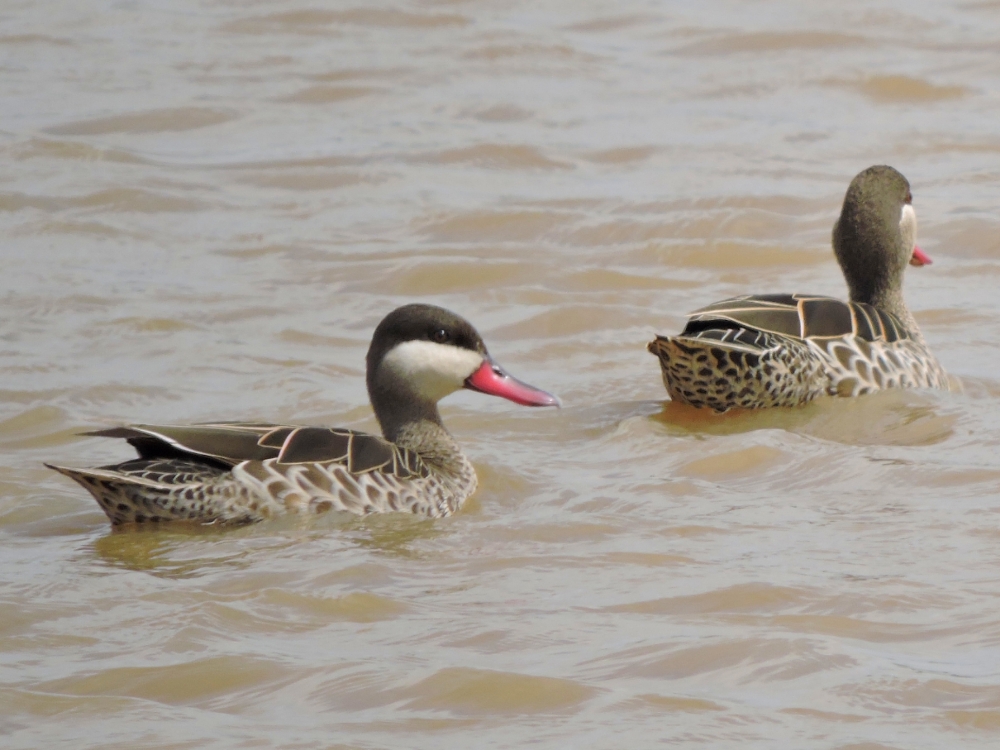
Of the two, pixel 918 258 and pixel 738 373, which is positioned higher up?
pixel 918 258

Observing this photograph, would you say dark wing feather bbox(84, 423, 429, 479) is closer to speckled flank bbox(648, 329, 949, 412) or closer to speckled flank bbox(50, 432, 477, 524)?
speckled flank bbox(50, 432, 477, 524)

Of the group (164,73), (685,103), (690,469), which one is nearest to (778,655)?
(690,469)

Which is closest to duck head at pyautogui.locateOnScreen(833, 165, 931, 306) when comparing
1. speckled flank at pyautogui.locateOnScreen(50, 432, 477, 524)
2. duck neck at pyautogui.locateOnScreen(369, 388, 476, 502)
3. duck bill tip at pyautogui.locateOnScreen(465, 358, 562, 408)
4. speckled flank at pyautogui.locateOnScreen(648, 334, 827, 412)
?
speckled flank at pyautogui.locateOnScreen(648, 334, 827, 412)

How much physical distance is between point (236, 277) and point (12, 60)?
5.90m

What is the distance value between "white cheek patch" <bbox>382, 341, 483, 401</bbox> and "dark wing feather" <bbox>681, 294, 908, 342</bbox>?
146 cm

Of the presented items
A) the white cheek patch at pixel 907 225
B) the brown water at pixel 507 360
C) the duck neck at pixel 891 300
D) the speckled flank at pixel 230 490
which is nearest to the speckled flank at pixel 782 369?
the brown water at pixel 507 360

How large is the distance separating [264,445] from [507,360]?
3.01m

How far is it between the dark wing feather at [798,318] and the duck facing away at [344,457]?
126 centimetres

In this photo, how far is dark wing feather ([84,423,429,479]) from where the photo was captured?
23.0 feet

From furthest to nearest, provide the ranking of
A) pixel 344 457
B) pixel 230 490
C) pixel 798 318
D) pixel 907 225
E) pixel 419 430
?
pixel 907 225 < pixel 798 318 < pixel 419 430 < pixel 344 457 < pixel 230 490

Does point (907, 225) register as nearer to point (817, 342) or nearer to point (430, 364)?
point (817, 342)

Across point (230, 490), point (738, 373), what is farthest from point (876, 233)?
point (230, 490)

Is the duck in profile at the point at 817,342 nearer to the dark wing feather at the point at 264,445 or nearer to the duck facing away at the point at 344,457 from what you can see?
the duck facing away at the point at 344,457

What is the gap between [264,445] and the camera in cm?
715
